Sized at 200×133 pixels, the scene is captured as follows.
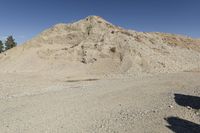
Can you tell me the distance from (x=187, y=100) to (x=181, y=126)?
4472 mm

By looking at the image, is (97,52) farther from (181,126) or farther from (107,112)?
(181,126)

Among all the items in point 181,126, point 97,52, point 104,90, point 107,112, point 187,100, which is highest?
point 97,52

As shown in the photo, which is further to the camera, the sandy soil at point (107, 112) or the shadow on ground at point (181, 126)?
the sandy soil at point (107, 112)

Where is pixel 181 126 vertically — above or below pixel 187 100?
below

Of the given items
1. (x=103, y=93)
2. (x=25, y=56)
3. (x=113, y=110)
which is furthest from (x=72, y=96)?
(x=25, y=56)

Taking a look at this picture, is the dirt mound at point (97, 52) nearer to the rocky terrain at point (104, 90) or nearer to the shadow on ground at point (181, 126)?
the rocky terrain at point (104, 90)

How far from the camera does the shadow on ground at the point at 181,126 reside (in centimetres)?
975

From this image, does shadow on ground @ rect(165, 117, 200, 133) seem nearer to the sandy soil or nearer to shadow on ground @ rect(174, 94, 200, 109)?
the sandy soil

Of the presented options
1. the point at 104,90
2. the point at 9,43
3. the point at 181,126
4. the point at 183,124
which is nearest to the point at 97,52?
the point at 104,90

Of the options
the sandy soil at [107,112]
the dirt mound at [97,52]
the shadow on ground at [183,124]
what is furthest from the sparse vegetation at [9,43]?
the shadow on ground at [183,124]

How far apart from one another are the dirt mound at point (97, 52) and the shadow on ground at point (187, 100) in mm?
13859

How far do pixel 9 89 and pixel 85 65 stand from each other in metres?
15.1

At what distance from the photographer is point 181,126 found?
10.1m

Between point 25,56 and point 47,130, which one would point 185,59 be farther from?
point 47,130
